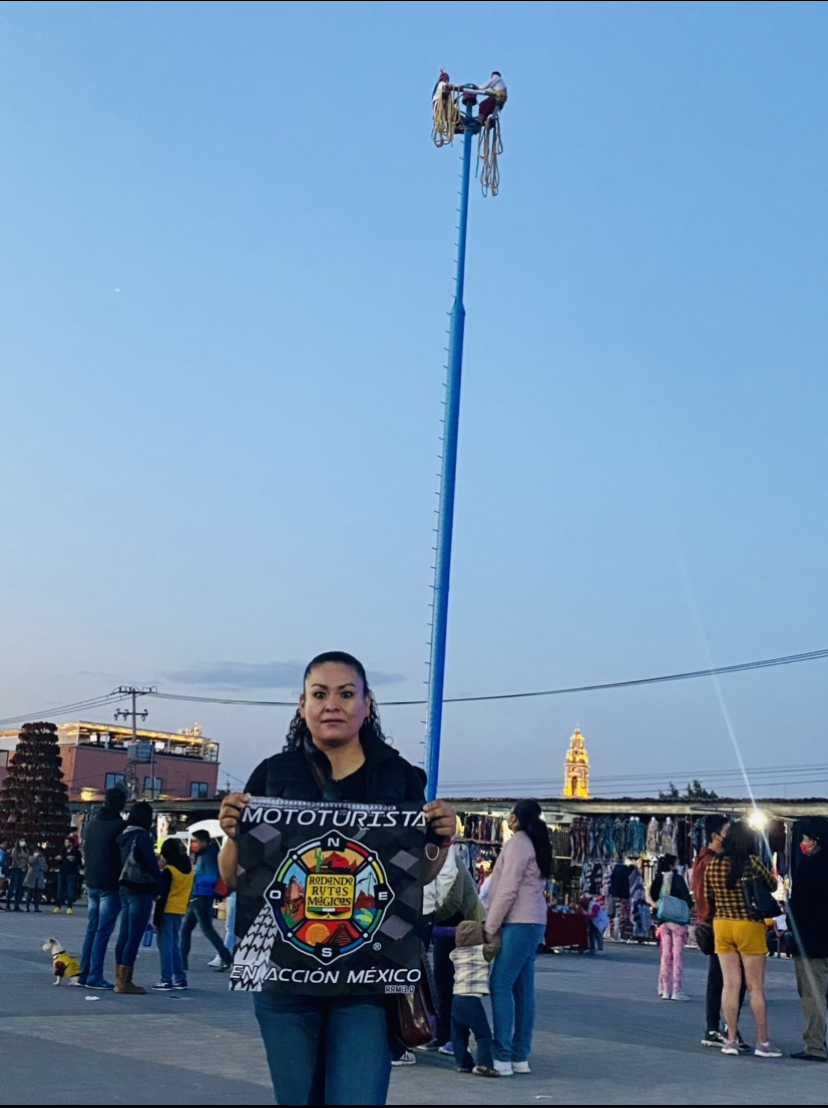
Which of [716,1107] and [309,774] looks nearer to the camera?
[309,774]

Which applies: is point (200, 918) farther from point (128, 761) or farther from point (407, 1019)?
point (128, 761)

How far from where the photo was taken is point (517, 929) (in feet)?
30.4

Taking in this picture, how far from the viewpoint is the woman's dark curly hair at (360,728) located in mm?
4145

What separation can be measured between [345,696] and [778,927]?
74.3ft

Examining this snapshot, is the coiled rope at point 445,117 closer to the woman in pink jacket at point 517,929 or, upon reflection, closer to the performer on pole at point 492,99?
the performer on pole at point 492,99

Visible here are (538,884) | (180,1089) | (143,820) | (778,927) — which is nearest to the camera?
(180,1089)

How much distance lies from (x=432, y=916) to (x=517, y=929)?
3.28 meters

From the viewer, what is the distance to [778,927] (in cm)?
2453

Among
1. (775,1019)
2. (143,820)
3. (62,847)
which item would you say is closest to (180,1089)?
(143,820)

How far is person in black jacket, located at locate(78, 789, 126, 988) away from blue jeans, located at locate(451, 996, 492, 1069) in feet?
16.1

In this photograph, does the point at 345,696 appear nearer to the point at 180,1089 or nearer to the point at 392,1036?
the point at 392,1036

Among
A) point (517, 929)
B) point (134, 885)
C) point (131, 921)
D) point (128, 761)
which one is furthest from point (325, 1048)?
point (128, 761)

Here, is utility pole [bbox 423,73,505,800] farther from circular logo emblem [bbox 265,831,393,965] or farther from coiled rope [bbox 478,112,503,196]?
circular logo emblem [bbox 265,831,393,965]

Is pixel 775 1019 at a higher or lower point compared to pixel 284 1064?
lower
